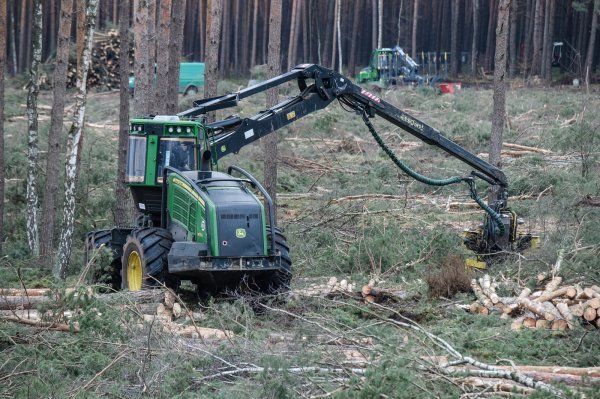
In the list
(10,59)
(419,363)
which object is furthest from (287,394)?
(10,59)

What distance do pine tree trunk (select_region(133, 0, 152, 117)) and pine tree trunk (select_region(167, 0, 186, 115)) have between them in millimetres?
506

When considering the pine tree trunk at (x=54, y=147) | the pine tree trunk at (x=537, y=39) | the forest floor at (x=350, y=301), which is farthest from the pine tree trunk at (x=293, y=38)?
the pine tree trunk at (x=54, y=147)

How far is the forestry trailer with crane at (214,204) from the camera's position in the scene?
42.1 feet

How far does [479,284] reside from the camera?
1399 cm

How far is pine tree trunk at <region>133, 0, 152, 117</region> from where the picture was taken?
20391 mm

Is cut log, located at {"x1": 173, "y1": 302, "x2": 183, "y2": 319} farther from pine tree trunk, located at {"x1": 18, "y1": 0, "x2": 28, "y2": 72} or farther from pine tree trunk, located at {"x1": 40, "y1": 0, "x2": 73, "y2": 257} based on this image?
pine tree trunk, located at {"x1": 18, "y1": 0, "x2": 28, "y2": 72}

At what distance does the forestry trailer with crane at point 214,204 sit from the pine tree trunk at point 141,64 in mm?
4857

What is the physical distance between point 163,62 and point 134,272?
7961 millimetres

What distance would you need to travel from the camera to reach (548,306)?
40.3 ft

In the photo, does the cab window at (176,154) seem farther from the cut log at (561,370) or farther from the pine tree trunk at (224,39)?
the pine tree trunk at (224,39)

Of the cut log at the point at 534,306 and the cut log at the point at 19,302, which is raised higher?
the cut log at the point at 534,306

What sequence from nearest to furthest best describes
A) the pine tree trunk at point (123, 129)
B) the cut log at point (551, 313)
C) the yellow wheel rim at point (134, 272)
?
the cut log at point (551, 313) < the yellow wheel rim at point (134, 272) < the pine tree trunk at point (123, 129)

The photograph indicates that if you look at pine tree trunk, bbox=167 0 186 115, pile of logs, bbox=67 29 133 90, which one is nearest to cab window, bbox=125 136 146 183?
pine tree trunk, bbox=167 0 186 115

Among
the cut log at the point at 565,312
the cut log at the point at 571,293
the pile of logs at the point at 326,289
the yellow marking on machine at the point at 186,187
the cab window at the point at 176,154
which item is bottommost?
the pile of logs at the point at 326,289
